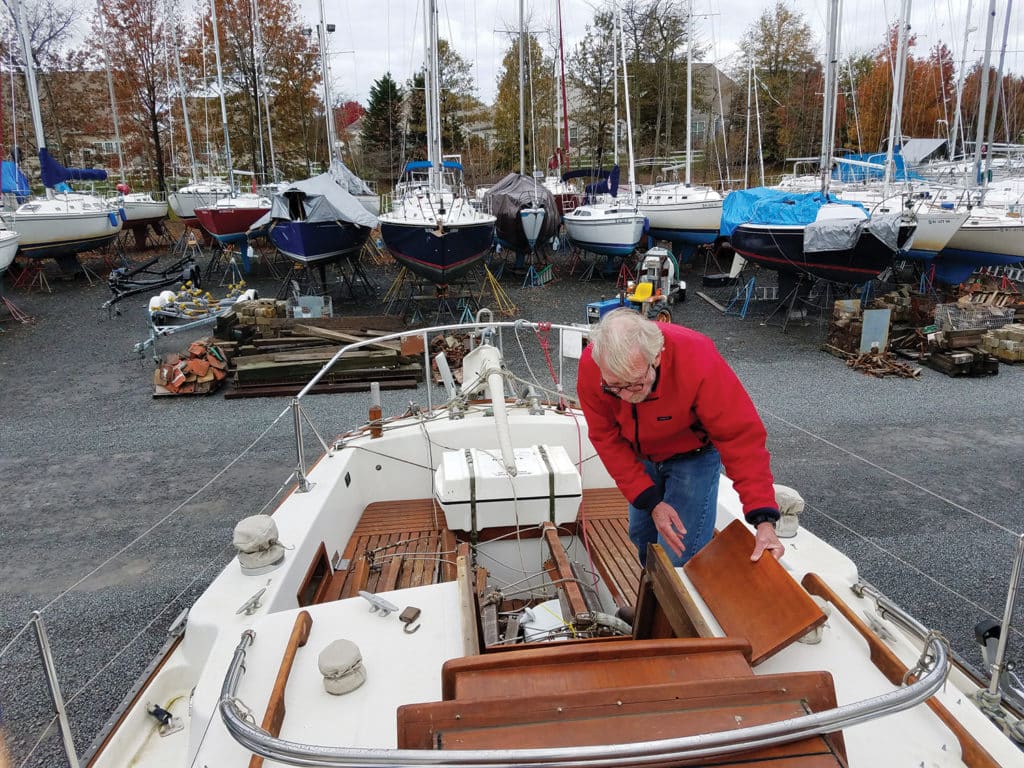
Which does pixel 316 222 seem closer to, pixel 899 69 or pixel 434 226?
pixel 434 226

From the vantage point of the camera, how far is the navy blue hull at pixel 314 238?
13391 millimetres

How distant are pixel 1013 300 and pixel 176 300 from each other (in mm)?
16100

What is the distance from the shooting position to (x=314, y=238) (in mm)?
13508

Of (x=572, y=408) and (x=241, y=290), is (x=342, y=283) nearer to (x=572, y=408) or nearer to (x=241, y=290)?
(x=241, y=290)

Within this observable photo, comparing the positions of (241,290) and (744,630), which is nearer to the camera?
(744,630)

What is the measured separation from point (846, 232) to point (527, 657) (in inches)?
448

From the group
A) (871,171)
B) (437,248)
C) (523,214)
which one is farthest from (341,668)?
(871,171)

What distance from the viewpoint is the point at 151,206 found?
21.3 m

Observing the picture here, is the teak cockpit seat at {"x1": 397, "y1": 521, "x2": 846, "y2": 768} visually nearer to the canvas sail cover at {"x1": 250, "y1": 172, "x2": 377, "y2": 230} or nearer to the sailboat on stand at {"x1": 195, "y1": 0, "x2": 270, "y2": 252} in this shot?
the canvas sail cover at {"x1": 250, "y1": 172, "x2": 377, "y2": 230}

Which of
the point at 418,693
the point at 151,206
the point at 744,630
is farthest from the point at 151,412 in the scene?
the point at 151,206

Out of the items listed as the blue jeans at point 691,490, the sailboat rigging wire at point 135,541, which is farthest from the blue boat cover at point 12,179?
the blue jeans at point 691,490

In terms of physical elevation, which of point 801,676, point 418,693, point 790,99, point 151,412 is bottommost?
point 151,412

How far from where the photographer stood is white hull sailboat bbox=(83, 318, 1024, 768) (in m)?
1.26

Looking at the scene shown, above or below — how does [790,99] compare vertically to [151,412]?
above
